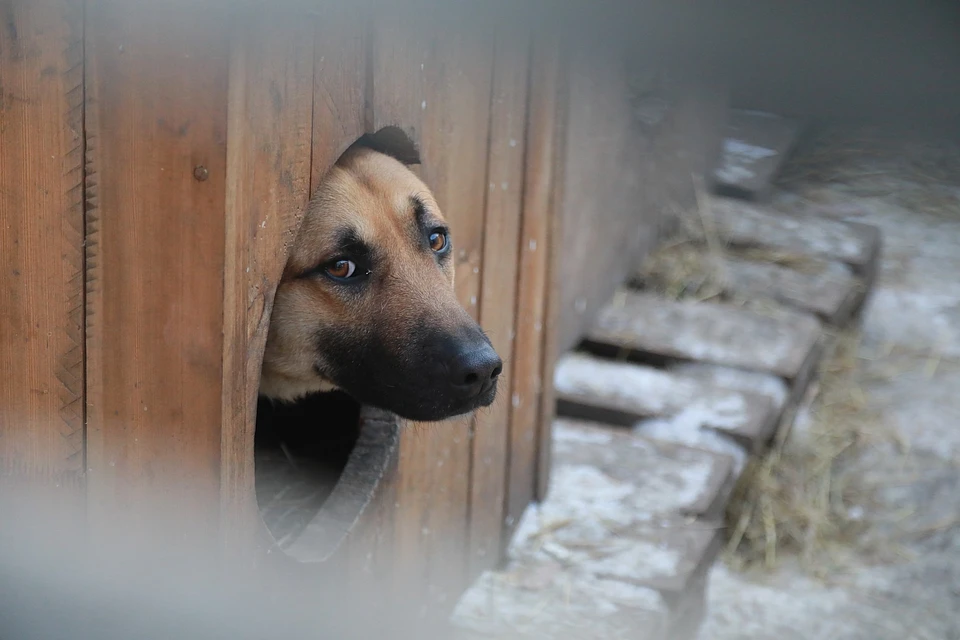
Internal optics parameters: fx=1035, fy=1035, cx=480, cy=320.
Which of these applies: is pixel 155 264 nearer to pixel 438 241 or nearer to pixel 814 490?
pixel 438 241

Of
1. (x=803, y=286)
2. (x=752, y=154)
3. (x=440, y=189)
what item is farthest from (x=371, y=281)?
(x=752, y=154)

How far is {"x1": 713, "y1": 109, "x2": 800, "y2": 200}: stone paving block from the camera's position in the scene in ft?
17.6

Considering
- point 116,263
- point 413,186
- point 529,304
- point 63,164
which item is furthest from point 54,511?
point 529,304

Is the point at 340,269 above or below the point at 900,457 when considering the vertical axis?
above

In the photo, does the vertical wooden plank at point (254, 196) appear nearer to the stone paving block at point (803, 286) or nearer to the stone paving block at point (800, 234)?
the stone paving block at point (803, 286)

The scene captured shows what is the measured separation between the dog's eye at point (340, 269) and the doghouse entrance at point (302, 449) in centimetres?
51

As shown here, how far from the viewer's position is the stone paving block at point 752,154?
17.6 ft

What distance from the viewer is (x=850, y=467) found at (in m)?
4.05

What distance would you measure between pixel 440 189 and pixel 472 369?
0.61m

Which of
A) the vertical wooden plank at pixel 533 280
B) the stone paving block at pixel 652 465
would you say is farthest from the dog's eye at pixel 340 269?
the stone paving block at pixel 652 465

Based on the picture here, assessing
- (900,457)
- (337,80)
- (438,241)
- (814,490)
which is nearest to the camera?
(337,80)

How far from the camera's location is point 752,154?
5508 mm

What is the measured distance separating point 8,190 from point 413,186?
88 centimetres

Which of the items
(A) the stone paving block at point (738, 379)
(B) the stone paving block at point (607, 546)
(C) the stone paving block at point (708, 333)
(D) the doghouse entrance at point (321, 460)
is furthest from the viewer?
(C) the stone paving block at point (708, 333)
